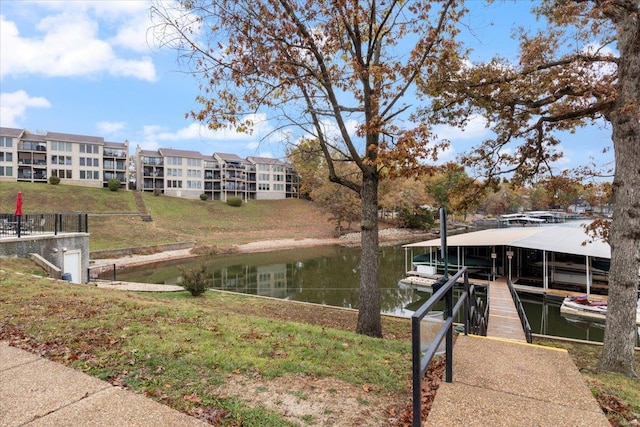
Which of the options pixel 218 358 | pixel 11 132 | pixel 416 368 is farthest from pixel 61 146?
pixel 416 368

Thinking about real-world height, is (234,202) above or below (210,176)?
below

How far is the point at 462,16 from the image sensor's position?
26.5 ft

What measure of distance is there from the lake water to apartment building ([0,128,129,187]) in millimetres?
38344

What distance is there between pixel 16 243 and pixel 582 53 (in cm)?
1725

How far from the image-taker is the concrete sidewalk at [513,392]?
8.40ft

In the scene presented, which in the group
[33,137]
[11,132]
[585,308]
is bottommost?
[585,308]

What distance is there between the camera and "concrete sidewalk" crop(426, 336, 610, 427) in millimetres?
2561

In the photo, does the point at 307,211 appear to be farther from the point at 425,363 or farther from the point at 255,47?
the point at 425,363

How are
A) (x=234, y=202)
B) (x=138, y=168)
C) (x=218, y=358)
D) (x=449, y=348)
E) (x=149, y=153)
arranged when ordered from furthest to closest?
(x=149, y=153) < (x=138, y=168) < (x=234, y=202) < (x=218, y=358) < (x=449, y=348)

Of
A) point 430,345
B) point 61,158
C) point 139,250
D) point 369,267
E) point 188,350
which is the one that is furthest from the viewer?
point 61,158

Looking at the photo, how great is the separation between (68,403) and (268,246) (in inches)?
1495

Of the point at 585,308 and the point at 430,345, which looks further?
the point at 585,308

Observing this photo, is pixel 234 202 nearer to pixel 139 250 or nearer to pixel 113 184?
pixel 113 184

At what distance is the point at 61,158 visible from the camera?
56.5 metres
